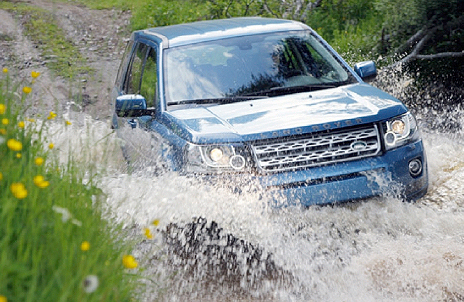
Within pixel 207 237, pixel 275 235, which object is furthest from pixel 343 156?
pixel 207 237

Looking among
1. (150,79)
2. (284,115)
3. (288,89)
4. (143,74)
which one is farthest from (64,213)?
(143,74)

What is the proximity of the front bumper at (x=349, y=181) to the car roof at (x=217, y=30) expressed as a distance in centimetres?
198

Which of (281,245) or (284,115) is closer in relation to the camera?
(281,245)

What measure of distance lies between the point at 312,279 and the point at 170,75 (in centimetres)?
222

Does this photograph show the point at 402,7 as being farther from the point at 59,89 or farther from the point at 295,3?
the point at 59,89

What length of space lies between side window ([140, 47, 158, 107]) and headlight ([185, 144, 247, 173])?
4.36ft

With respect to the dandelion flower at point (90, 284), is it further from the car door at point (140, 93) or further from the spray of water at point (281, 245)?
the car door at point (140, 93)

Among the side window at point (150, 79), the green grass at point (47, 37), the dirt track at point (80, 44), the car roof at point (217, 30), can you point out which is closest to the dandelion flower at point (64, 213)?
the side window at point (150, 79)

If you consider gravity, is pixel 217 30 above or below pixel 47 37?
above

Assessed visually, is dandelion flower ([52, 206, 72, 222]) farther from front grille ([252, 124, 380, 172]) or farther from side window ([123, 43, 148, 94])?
side window ([123, 43, 148, 94])

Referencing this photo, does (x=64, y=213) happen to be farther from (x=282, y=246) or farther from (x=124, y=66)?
(x=124, y=66)

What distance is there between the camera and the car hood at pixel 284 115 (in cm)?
448

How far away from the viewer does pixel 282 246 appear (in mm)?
4281

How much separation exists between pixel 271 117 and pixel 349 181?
72 centimetres
